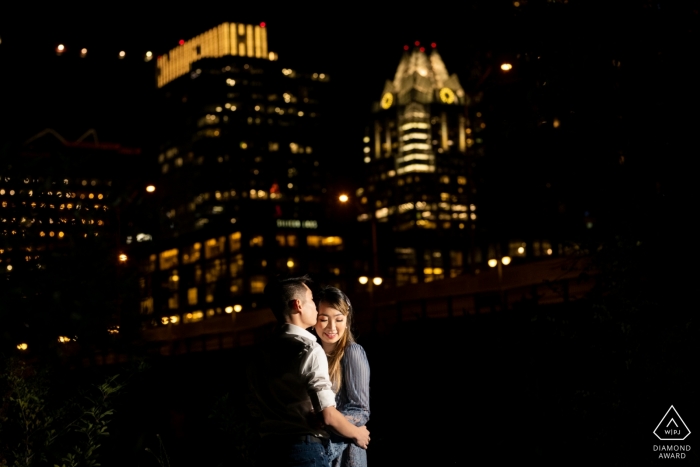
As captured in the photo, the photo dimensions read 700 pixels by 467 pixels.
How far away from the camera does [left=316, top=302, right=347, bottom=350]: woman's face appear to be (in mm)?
5680

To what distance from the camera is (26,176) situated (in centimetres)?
822

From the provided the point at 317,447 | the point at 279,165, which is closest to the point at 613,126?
the point at 317,447

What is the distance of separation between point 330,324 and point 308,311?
0.44 metres

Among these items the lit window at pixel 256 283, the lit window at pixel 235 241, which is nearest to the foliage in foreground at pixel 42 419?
the lit window at pixel 256 283

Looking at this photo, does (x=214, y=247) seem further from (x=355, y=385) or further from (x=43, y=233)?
(x=355, y=385)

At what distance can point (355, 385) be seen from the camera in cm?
556

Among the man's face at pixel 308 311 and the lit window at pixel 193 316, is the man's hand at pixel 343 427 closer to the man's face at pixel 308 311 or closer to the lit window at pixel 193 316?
the man's face at pixel 308 311

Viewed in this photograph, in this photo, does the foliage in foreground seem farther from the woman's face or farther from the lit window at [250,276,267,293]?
the lit window at [250,276,267,293]

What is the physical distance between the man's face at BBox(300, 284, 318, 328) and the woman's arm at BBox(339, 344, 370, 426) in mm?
424

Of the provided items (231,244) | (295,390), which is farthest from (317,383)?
(231,244)

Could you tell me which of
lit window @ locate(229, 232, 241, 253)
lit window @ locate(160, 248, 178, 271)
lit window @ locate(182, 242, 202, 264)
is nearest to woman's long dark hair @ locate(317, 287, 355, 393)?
lit window @ locate(229, 232, 241, 253)

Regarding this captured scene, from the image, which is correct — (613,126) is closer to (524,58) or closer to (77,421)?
(524,58)

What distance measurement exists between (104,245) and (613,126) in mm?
5151

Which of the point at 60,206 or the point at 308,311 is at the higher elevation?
the point at 60,206
